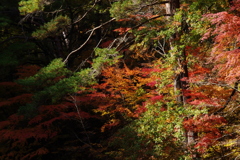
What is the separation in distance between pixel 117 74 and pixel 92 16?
3.74 m

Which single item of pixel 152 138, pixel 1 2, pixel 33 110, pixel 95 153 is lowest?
pixel 95 153

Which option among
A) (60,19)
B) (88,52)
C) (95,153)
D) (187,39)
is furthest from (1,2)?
(187,39)

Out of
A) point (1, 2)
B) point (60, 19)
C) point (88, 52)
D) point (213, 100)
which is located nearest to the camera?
point (213, 100)

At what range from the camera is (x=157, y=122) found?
5121mm

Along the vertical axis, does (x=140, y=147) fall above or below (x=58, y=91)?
below

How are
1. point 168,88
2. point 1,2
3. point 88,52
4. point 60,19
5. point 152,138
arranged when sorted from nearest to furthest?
point 152,138 → point 168,88 → point 60,19 → point 1,2 → point 88,52

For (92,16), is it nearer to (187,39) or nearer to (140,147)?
(187,39)

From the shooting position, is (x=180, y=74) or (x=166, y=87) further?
(x=166, y=87)

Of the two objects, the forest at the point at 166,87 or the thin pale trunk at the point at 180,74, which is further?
the thin pale trunk at the point at 180,74

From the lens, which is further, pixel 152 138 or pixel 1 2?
pixel 1 2

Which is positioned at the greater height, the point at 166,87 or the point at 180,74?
the point at 180,74

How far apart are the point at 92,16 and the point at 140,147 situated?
770 cm

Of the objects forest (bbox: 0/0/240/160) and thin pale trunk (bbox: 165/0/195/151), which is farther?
thin pale trunk (bbox: 165/0/195/151)

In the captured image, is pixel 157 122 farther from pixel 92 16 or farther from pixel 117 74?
pixel 92 16
